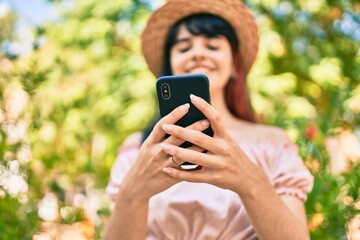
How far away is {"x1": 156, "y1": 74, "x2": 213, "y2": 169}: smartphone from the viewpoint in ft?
4.27

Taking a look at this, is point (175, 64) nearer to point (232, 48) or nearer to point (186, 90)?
point (232, 48)

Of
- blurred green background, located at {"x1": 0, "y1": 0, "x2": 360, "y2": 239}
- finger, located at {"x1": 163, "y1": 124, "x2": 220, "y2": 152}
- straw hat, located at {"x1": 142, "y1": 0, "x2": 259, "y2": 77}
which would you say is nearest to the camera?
finger, located at {"x1": 163, "y1": 124, "x2": 220, "y2": 152}

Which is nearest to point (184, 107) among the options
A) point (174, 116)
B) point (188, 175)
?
point (174, 116)

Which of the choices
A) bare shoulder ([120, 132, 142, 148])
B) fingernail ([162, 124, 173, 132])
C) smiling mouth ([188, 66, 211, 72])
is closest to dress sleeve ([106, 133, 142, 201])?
bare shoulder ([120, 132, 142, 148])

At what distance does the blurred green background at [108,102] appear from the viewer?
207 centimetres

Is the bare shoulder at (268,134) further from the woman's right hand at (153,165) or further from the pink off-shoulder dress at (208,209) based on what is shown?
the woman's right hand at (153,165)

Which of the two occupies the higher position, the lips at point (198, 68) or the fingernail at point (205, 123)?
the lips at point (198, 68)

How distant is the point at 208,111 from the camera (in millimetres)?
1255

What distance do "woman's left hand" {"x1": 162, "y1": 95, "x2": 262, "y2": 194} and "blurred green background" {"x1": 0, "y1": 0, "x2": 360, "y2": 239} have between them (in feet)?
2.48

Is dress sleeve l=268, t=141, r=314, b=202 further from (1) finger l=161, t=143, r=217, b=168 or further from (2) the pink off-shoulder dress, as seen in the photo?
(1) finger l=161, t=143, r=217, b=168

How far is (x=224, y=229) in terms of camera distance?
152 cm

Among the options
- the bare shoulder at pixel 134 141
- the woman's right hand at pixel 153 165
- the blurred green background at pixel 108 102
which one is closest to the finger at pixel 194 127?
the woman's right hand at pixel 153 165

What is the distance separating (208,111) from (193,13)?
Answer: 24.6 inches

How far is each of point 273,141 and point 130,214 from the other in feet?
1.65
